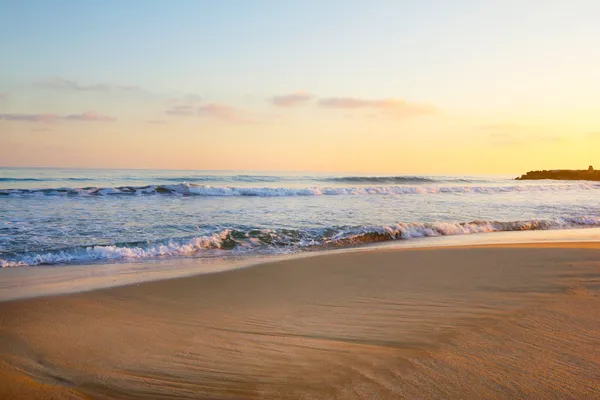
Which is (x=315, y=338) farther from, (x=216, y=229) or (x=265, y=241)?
(x=216, y=229)

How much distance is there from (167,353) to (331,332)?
140cm

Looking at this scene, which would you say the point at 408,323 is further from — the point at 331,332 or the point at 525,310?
the point at 525,310

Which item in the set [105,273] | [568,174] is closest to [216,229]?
[105,273]

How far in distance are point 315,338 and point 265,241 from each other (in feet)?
21.7

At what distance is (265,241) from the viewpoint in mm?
10414

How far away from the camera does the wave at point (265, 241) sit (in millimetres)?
8296

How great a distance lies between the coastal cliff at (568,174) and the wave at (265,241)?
58.9 m

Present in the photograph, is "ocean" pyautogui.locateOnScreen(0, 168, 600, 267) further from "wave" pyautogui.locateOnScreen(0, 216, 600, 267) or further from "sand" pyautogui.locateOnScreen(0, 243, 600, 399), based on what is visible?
"sand" pyautogui.locateOnScreen(0, 243, 600, 399)

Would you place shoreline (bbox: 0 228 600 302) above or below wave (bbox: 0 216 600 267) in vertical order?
below

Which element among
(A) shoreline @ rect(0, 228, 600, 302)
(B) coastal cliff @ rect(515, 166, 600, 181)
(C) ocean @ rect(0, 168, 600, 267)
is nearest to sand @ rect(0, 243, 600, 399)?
(A) shoreline @ rect(0, 228, 600, 302)

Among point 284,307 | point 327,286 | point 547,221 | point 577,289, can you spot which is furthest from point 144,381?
point 547,221

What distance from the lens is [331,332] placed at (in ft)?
13.2

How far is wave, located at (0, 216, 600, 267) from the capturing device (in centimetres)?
830

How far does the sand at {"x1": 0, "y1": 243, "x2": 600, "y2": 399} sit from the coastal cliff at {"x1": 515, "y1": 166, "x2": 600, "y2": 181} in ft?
225
